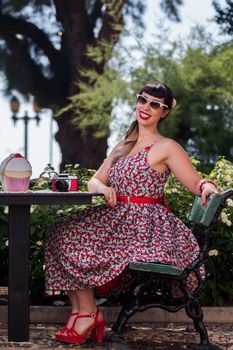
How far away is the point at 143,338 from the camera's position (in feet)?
16.5

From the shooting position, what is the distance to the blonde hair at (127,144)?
5.01 m

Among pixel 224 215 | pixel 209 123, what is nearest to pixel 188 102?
pixel 209 123

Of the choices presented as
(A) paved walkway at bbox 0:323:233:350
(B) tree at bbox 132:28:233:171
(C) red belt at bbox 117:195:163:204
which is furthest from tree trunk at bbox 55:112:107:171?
(C) red belt at bbox 117:195:163:204

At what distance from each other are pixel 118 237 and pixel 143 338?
2.27ft

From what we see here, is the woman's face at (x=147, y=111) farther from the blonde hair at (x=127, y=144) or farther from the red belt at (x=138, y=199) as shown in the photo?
the red belt at (x=138, y=199)

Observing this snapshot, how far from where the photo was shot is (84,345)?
478cm

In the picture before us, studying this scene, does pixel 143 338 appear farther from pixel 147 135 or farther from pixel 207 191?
pixel 147 135

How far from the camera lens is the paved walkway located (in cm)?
471

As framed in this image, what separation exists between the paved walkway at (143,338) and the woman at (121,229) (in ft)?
0.37

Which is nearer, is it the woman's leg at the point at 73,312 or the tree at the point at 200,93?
the woman's leg at the point at 73,312

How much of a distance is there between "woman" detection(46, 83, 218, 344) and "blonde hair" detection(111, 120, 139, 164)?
0.07m

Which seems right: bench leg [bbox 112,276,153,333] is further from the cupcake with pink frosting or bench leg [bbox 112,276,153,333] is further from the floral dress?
the cupcake with pink frosting

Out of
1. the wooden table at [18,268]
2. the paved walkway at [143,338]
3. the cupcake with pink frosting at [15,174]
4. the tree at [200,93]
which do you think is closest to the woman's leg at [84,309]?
the paved walkway at [143,338]

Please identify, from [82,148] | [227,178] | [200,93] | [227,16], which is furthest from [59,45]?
[227,178]
